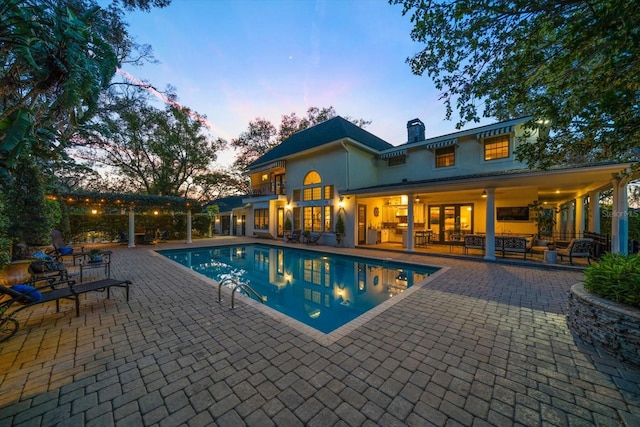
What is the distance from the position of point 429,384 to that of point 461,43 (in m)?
5.22

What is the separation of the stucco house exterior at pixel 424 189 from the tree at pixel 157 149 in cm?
928

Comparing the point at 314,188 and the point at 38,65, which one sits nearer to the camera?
the point at 38,65

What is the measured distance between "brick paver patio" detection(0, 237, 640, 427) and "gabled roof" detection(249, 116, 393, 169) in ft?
37.0

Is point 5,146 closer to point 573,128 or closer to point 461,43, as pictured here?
point 461,43

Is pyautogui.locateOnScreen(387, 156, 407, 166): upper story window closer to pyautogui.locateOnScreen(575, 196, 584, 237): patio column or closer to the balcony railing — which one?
the balcony railing

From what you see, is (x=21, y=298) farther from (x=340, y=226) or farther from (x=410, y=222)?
(x=410, y=222)

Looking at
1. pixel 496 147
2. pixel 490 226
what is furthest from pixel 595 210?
pixel 490 226

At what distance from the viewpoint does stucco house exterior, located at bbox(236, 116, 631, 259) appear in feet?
29.5

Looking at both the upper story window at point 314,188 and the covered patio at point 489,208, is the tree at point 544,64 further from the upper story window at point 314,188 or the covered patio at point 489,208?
the upper story window at point 314,188

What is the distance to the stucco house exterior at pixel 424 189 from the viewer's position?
899 cm

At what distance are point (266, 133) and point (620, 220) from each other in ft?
90.3

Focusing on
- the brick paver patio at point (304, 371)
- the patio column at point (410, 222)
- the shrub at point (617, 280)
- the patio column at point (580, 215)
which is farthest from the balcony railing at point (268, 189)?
the patio column at point (580, 215)

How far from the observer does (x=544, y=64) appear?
11.7ft

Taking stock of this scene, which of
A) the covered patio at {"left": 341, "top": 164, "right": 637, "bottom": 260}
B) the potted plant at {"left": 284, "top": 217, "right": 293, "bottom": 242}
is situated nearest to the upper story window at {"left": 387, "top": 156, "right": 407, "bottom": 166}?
the covered patio at {"left": 341, "top": 164, "right": 637, "bottom": 260}
